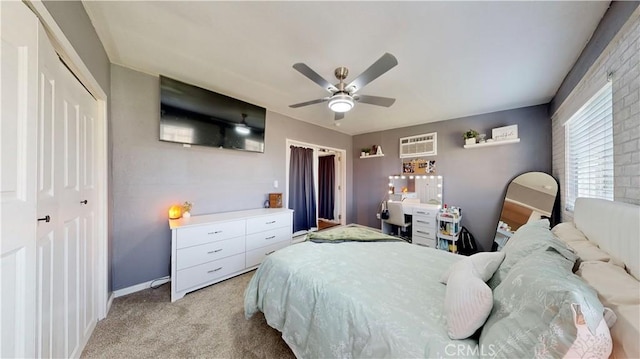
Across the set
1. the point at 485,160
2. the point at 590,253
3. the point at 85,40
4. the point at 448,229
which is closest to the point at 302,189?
the point at 448,229

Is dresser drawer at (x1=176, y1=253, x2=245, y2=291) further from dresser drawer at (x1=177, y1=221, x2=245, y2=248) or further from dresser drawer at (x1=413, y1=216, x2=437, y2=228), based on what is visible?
dresser drawer at (x1=413, y1=216, x2=437, y2=228)

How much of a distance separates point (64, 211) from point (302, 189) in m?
3.45

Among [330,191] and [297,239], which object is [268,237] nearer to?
[297,239]

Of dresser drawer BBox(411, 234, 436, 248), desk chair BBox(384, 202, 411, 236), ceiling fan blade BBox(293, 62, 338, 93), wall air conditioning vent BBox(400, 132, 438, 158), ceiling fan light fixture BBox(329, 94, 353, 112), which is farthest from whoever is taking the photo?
wall air conditioning vent BBox(400, 132, 438, 158)

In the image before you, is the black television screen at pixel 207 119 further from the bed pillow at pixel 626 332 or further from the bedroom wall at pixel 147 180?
the bed pillow at pixel 626 332

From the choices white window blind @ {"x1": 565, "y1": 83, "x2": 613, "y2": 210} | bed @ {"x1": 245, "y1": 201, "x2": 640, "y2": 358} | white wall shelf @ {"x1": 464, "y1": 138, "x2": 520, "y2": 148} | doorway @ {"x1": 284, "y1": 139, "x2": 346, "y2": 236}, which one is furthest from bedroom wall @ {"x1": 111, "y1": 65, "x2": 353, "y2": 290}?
white wall shelf @ {"x1": 464, "y1": 138, "x2": 520, "y2": 148}

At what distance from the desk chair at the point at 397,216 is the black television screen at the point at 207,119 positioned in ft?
8.22

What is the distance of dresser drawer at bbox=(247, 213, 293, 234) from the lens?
2.66 metres

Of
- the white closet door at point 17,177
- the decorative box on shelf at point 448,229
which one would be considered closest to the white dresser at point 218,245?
the white closet door at point 17,177

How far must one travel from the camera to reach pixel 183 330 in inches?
65.6

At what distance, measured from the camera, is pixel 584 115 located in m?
1.97

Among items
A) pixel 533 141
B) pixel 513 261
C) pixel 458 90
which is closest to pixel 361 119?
pixel 458 90

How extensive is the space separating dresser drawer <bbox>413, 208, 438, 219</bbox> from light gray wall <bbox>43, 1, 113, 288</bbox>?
4.11 metres

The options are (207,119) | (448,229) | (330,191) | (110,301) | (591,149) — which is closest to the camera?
(591,149)
